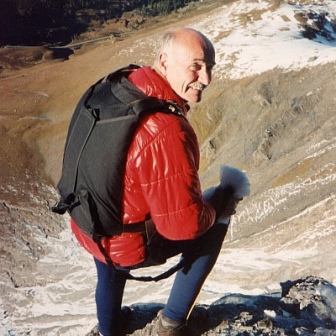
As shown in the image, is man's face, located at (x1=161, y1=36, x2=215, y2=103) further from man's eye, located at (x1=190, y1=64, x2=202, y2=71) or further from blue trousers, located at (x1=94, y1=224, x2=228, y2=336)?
blue trousers, located at (x1=94, y1=224, x2=228, y2=336)

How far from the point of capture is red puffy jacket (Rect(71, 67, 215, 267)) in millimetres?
2555

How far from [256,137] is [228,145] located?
4.38 feet

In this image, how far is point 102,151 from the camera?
9.02ft

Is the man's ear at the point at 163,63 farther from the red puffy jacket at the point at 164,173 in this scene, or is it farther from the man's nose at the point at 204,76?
the man's nose at the point at 204,76

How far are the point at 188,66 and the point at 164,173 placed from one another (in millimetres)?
641

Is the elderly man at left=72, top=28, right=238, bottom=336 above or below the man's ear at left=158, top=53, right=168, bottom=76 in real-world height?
below

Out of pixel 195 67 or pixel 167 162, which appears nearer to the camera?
pixel 167 162

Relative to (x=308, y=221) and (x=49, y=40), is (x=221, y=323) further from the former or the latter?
(x=49, y=40)

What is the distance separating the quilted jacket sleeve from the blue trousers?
62 centimetres

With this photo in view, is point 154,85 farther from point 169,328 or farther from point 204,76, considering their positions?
point 169,328

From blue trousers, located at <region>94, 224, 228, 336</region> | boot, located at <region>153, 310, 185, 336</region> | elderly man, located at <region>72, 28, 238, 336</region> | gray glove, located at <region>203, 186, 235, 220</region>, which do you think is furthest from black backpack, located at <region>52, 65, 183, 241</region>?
boot, located at <region>153, 310, 185, 336</region>

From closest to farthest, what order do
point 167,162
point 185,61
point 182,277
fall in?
point 167,162 < point 185,61 < point 182,277

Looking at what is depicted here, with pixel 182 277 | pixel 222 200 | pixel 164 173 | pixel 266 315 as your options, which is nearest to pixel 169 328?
pixel 182 277

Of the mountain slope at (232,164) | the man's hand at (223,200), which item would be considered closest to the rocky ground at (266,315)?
the man's hand at (223,200)
